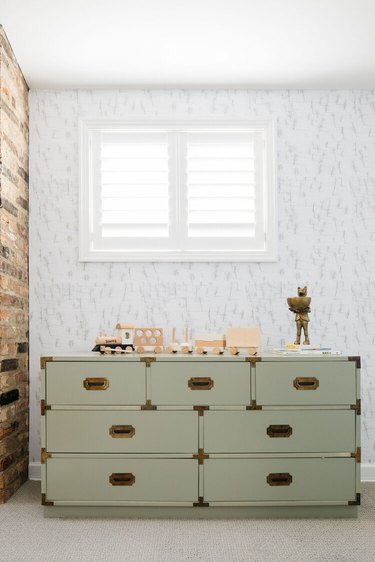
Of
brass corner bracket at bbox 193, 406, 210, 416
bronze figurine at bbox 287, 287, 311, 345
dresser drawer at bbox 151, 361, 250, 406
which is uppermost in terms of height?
bronze figurine at bbox 287, 287, 311, 345

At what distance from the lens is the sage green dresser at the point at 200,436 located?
3244mm

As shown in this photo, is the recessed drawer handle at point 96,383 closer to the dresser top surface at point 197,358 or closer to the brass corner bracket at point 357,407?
the dresser top surface at point 197,358

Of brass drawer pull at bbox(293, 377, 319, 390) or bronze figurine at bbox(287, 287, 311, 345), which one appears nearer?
brass drawer pull at bbox(293, 377, 319, 390)

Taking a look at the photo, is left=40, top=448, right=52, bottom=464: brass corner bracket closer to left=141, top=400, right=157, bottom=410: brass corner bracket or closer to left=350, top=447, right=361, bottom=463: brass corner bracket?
left=141, top=400, right=157, bottom=410: brass corner bracket

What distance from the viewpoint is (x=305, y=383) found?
328 cm

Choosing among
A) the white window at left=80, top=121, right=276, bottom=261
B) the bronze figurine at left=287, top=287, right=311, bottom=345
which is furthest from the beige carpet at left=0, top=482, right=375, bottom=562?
the white window at left=80, top=121, right=276, bottom=261

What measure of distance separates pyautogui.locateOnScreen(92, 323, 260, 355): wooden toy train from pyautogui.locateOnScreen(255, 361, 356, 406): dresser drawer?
0.52 feet

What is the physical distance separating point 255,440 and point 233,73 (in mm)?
2161

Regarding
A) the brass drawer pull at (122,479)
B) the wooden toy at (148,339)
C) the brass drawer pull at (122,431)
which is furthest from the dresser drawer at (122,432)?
the wooden toy at (148,339)

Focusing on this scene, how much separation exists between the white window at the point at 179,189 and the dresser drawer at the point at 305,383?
97 cm

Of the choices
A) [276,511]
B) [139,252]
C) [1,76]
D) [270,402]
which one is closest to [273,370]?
[270,402]

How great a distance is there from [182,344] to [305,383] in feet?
2.27

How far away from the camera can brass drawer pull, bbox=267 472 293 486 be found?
128 inches

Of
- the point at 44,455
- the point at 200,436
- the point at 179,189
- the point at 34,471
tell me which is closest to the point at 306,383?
the point at 200,436
